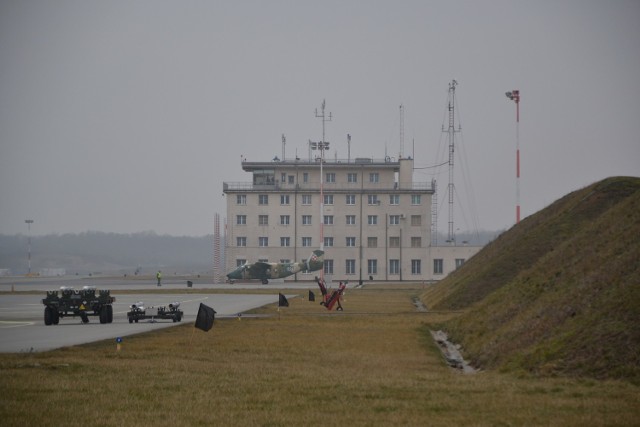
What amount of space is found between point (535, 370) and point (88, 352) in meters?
12.0

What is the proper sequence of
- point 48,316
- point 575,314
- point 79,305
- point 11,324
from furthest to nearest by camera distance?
point 79,305, point 11,324, point 48,316, point 575,314

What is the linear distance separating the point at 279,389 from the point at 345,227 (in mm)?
93970

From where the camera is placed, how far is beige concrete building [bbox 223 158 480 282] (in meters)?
112

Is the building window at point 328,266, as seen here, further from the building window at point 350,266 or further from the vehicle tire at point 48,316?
the vehicle tire at point 48,316

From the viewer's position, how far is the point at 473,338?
30172 millimetres

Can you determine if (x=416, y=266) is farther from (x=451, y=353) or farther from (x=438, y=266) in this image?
(x=451, y=353)

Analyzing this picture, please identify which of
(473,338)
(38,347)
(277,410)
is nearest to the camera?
(277,410)

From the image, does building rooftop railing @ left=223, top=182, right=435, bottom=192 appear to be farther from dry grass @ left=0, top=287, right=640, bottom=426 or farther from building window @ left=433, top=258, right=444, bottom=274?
dry grass @ left=0, top=287, right=640, bottom=426

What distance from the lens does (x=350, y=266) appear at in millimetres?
112688

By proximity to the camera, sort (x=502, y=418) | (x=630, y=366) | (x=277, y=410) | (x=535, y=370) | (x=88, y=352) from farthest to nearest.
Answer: (x=88, y=352) < (x=535, y=370) < (x=630, y=366) < (x=277, y=410) < (x=502, y=418)

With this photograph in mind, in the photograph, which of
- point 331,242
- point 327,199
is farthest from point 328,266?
point 327,199

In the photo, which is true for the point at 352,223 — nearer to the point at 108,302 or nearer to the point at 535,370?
the point at 108,302

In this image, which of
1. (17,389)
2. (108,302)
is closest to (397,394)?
(17,389)

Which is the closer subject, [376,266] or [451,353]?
[451,353]
